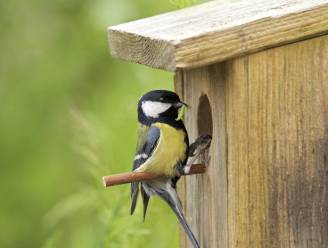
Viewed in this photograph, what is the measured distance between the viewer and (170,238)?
380 centimetres

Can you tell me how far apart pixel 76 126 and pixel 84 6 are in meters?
1.04

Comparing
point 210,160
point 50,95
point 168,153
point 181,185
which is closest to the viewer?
point 210,160

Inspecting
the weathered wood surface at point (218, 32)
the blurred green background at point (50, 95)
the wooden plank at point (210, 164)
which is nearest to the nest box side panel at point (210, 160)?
the wooden plank at point (210, 164)

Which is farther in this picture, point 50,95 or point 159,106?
point 50,95

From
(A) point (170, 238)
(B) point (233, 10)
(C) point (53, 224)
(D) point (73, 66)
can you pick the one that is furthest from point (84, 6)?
(B) point (233, 10)

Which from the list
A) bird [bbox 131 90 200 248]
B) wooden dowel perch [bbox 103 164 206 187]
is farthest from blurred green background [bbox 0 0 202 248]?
wooden dowel perch [bbox 103 164 206 187]

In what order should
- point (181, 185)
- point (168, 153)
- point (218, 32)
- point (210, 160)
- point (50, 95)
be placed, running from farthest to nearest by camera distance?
1. point (50, 95)
2. point (181, 185)
3. point (168, 153)
4. point (210, 160)
5. point (218, 32)

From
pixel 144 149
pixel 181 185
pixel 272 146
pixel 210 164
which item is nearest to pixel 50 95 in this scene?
pixel 181 185

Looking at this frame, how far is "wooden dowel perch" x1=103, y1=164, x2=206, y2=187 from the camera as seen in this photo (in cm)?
303

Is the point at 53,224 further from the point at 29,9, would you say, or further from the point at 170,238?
the point at 29,9

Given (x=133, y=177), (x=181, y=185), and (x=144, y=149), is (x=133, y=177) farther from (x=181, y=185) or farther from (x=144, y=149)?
(x=181, y=185)

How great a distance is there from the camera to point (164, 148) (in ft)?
10.9

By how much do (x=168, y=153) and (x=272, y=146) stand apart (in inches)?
14.0

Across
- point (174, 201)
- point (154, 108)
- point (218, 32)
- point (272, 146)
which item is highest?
point (218, 32)
